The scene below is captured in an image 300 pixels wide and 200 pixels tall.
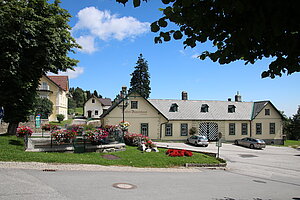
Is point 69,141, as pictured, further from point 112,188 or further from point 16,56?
point 112,188

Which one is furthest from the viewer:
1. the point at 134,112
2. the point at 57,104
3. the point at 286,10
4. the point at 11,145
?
the point at 57,104

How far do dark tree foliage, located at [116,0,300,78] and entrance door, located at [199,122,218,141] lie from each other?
2822 centimetres

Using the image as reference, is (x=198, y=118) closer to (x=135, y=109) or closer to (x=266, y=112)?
(x=135, y=109)

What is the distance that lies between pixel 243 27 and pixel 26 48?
15692mm

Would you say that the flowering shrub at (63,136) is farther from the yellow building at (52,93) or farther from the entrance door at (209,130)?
the yellow building at (52,93)

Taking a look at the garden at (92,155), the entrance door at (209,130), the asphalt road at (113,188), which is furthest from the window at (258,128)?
the asphalt road at (113,188)

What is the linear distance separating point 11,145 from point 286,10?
14546 millimetres

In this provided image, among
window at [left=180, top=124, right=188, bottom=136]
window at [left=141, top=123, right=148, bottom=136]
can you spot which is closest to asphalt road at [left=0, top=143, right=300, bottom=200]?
window at [left=141, top=123, right=148, bottom=136]

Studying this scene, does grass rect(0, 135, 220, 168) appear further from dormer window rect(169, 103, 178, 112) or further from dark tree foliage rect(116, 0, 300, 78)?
dormer window rect(169, 103, 178, 112)

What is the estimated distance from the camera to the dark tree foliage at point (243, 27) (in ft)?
10.9

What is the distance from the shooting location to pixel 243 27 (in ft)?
12.7

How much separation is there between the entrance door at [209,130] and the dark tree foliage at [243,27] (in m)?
28.2

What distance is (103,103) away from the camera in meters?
68.1

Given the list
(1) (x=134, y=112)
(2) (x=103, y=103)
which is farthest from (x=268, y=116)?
(2) (x=103, y=103)
